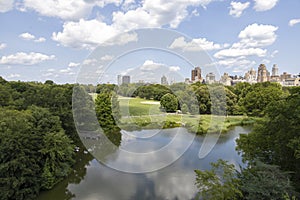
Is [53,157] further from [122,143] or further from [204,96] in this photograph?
[204,96]

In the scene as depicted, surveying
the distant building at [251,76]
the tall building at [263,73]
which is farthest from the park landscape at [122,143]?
the distant building at [251,76]

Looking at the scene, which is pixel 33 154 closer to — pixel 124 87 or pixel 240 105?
pixel 124 87

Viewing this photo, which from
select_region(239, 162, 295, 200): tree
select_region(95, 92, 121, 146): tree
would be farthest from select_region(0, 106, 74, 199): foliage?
select_region(239, 162, 295, 200): tree

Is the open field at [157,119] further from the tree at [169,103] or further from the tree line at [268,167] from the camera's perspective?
the tree line at [268,167]

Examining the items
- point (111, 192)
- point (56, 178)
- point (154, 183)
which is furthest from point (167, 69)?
point (56, 178)

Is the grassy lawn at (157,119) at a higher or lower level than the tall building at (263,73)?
lower

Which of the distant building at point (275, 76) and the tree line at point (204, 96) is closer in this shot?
the tree line at point (204, 96)
